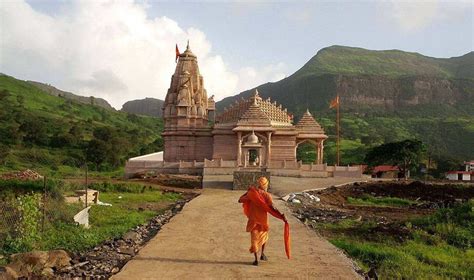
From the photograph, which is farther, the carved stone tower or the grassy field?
the carved stone tower

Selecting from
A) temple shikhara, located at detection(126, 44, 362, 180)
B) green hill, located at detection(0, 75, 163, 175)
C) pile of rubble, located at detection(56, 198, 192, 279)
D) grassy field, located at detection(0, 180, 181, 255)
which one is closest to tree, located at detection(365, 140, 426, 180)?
temple shikhara, located at detection(126, 44, 362, 180)

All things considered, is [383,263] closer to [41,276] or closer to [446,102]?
[41,276]

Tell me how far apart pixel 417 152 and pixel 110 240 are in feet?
124

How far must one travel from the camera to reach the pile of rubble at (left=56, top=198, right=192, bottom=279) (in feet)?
27.4

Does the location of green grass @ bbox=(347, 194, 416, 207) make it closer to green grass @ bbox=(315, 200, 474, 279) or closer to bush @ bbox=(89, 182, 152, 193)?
green grass @ bbox=(315, 200, 474, 279)

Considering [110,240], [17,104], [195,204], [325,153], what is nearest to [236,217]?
[195,204]

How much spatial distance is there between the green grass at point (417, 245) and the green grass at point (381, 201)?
8.75m

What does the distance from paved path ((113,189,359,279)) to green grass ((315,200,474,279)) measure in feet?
2.44

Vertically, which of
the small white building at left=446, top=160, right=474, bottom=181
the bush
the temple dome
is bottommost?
the bush

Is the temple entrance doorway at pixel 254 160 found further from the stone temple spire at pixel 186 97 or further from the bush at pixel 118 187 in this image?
the bush at pixel 118 187

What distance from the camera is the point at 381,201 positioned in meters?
24.5

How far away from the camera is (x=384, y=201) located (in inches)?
965

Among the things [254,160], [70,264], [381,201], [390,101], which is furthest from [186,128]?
[390,101]

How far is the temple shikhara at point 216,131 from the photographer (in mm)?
35188
